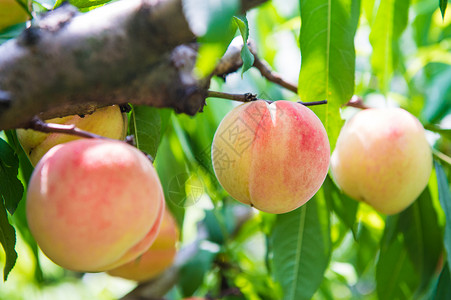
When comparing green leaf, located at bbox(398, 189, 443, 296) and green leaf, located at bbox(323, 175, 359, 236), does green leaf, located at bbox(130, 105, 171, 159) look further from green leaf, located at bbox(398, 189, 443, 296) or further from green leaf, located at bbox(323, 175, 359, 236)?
green leaf, located at bbox(398, 189, 443, 296)

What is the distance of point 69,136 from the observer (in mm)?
856

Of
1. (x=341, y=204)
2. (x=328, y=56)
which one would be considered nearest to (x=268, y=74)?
(x=328, y=56)

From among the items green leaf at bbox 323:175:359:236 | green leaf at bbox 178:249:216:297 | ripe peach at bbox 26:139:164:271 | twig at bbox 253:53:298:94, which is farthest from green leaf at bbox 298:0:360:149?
green leaf at bbox 178:249:216:297

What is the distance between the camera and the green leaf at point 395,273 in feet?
5.13

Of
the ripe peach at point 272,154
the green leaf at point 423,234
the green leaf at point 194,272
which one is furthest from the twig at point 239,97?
the green leaf at point 194,272

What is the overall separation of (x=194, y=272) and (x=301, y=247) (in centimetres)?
56

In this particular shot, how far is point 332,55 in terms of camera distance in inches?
45.6

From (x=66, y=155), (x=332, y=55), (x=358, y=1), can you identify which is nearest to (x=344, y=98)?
(x=332, y=55)

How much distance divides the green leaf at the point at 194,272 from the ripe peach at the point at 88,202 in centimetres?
107

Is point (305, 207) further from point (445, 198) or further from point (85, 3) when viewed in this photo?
point (85, 3)

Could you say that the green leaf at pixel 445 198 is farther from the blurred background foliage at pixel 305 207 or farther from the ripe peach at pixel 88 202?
the ripe peach at pixel 88 202

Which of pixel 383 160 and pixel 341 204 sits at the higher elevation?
pixel 383 160

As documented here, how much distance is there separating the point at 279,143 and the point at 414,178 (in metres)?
0.55

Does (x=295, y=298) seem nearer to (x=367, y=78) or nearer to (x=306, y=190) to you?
(x=306, y=190)
